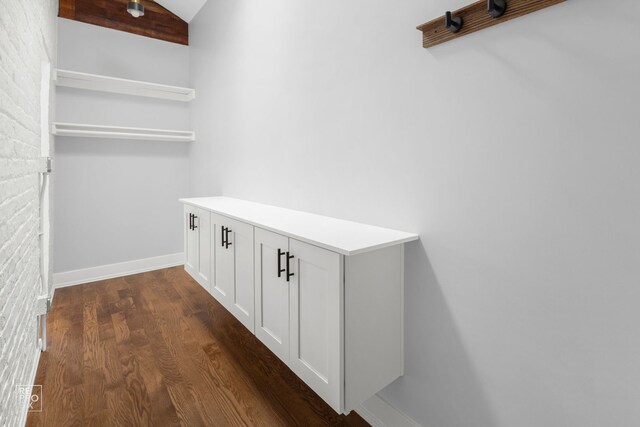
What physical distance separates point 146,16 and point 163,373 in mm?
3588

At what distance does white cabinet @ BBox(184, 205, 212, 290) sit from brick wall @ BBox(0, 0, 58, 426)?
0.94 meters

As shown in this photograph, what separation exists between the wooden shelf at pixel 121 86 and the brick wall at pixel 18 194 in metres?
1.40

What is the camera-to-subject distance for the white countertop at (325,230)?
4.17 ft

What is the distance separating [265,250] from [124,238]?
9.22 ft

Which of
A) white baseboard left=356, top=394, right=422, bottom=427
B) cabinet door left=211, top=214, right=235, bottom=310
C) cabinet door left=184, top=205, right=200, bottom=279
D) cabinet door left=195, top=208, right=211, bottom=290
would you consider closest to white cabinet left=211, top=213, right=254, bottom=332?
cabinet door left=211, top=214, right=235, bottom=310

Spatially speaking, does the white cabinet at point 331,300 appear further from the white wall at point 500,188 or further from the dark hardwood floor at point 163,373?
the dark hardwood floor at point 163,373

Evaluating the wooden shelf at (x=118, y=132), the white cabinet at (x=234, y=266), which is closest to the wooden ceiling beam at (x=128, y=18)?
the wooden shelf at (x=118, y=132)

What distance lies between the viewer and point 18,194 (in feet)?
4.86

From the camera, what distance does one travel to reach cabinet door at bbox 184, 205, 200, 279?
2.69m

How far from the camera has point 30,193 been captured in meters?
1.77

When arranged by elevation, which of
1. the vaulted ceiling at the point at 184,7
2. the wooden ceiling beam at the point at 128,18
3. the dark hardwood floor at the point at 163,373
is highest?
the vaulted ceiling at the point at 184,7

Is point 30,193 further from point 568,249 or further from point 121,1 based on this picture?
point 121,1

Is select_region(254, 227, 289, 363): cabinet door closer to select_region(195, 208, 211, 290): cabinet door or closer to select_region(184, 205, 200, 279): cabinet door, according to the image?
select_region(195, 208, 211, 290): cabinet door

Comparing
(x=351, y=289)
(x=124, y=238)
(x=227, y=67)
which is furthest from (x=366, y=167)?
(x=124, y=238)
